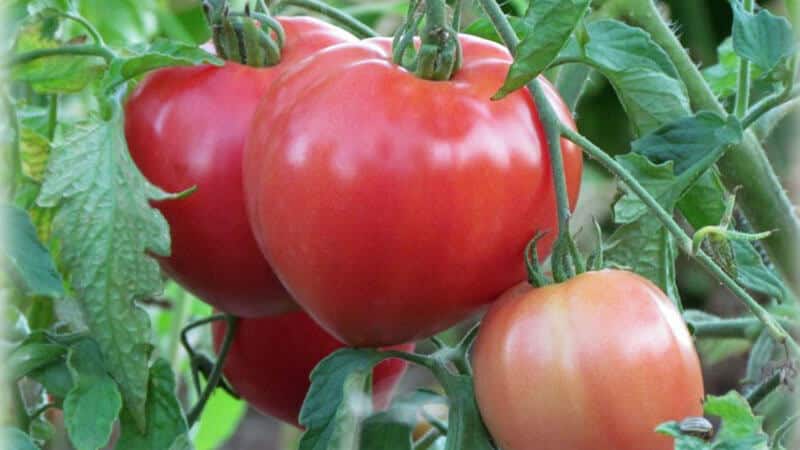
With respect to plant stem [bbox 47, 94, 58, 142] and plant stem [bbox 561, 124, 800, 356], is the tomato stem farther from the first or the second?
plant stem [bbox 47, 94, 58, 142]

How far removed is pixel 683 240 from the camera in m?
0.59

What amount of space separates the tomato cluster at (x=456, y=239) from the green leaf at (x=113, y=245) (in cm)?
5

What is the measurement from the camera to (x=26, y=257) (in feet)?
2.15

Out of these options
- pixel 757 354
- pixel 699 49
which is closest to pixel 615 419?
pixel 757 354

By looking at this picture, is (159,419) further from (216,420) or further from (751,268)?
(216,420)

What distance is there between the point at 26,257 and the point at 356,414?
17 cm

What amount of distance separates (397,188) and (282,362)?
250 mm

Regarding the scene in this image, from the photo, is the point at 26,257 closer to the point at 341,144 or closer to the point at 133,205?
the point at 133,205

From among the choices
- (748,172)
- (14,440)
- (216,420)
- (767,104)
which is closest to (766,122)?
(748,172)

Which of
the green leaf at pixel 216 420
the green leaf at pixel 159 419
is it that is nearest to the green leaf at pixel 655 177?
the green leaf at pixel 159 419

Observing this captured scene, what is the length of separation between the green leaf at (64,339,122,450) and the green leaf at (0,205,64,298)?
0.04m

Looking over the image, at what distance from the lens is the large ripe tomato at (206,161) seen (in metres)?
0.68

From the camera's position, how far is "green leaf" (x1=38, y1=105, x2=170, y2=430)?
2.14 ft

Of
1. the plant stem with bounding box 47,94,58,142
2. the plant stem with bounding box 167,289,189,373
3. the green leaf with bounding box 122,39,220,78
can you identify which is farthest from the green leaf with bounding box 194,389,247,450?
the green leaf with bounding box 122,39,220,78
